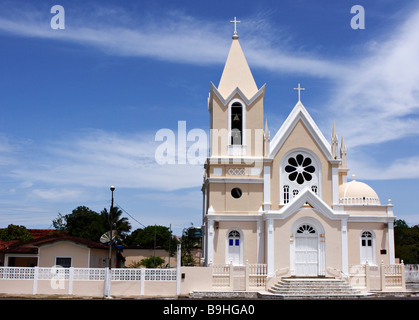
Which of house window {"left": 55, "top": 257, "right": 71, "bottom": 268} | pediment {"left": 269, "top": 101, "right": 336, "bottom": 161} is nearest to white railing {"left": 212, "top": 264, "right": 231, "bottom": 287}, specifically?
pediment {"left": 269, "top": 101, "right": 336, "bottom": 161}

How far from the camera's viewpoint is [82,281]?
27094 millimetres

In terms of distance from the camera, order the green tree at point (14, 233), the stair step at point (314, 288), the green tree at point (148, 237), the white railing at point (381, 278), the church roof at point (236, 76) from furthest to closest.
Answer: the green tree at point (148, 237) → the green tree at point (14, 233) → the church roof at point (236, 76) → the white railing at point (381, 278) → the stair step at point (314, 288)

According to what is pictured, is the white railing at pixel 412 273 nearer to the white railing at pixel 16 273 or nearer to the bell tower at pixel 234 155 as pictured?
the bell tower at pixel 234 155

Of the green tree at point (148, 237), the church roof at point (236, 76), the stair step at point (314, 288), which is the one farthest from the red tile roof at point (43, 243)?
the green tree at point (148, 237)

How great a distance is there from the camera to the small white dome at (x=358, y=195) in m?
32.7

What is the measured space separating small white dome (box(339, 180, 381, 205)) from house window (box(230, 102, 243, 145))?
7365mm

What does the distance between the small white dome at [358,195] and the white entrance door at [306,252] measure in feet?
11.6

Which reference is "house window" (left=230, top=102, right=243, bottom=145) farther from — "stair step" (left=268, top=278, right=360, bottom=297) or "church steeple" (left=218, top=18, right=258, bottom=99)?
"stair step" (left=268, top=278, right=360, bottom=297)

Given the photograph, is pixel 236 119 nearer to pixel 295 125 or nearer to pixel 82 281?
pixel 295 125

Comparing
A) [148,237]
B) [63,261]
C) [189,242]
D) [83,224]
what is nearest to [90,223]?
[83,224]

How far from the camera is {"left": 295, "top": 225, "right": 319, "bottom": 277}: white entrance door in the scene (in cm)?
3070

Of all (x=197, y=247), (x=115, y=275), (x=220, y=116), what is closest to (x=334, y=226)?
(x=220, y=116)

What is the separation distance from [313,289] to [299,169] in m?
8.42

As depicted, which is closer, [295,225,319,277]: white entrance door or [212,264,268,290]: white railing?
[212,264,268,290]: white railing
